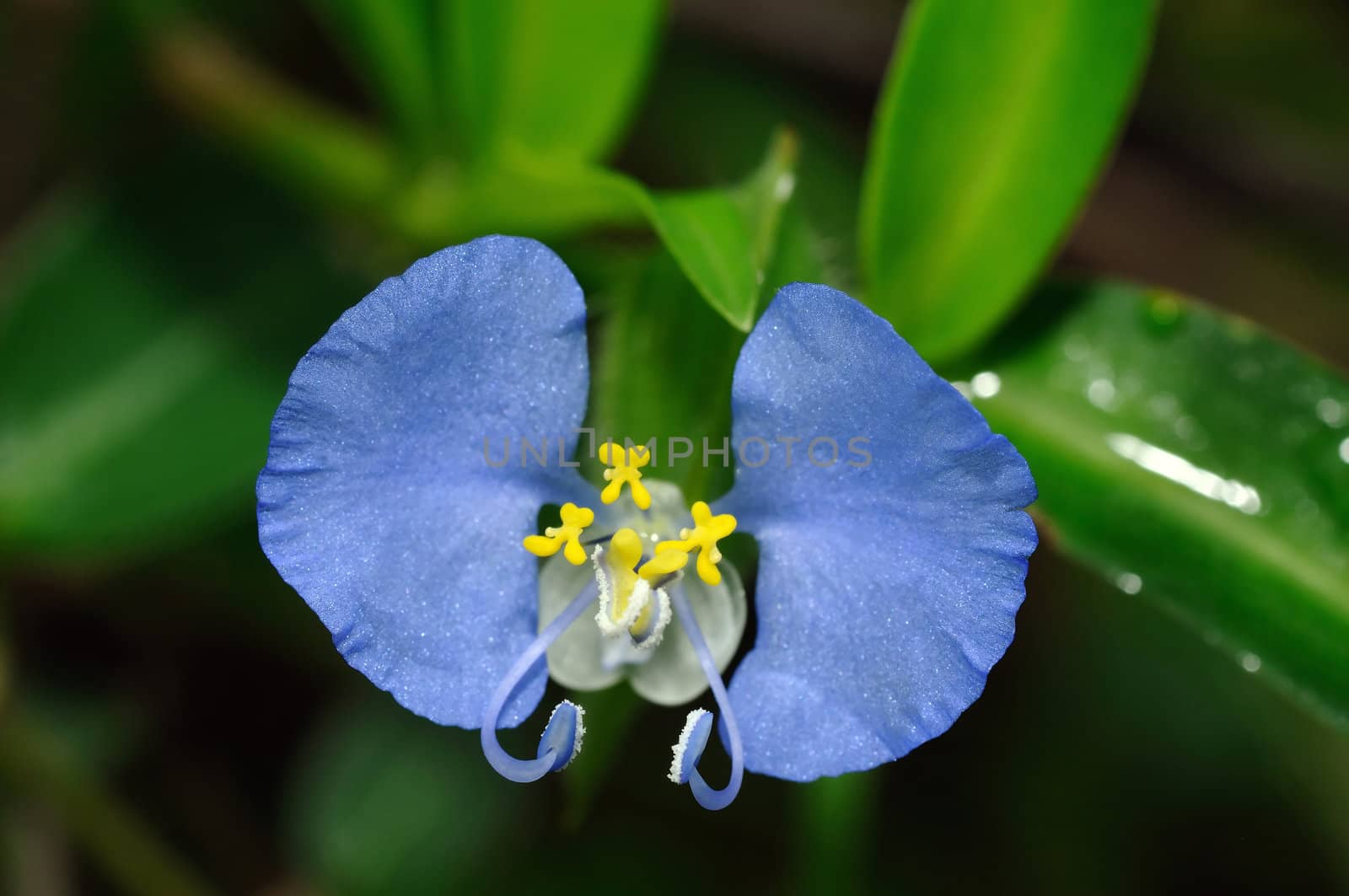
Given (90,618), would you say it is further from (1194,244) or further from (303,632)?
(1194,244)

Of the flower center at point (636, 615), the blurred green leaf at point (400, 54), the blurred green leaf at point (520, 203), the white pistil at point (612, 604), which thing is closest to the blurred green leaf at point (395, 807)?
the blurred green leaf at point (520, 203)

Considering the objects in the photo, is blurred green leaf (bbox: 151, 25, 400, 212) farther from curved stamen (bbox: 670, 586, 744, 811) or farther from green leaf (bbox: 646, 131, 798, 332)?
curved stamen (bbox: 670, 586, 744, 811)

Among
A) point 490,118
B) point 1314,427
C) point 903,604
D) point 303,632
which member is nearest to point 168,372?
point 303,632

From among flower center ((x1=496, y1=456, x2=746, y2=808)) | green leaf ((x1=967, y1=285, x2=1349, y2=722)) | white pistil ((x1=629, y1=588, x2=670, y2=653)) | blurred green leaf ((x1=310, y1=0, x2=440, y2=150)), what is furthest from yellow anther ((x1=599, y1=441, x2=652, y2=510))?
blurred green leaf ((x1=310, y1=0, x2=440, y2=150))

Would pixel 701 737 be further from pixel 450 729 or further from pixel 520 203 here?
pixel 450 729

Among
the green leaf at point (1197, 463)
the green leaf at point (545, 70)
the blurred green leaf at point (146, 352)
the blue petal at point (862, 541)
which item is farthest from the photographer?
the blurred green leaf at point (146, 352)

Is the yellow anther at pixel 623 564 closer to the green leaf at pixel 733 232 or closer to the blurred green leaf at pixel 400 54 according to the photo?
the green leaf at pixel 733 232
